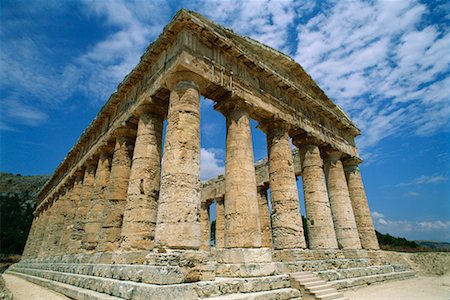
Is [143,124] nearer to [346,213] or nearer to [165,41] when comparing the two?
[165,41]

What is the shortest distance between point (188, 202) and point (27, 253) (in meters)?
29.4

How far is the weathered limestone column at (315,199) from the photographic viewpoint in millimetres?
11273

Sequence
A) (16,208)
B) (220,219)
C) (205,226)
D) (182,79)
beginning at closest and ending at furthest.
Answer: (182,79)
(220,219)
(205,226)
(16,208)

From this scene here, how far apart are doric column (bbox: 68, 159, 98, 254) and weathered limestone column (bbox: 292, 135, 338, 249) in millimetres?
11466

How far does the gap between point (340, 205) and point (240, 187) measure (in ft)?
26.3

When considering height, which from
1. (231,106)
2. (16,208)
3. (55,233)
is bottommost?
(55,233)

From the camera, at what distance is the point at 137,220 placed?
836 cm

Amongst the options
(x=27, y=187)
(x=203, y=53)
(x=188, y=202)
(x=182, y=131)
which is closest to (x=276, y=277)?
(x=188, y=202)

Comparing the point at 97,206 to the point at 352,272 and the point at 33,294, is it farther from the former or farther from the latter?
the point at 352,272

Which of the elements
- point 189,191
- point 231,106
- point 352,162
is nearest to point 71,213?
point 189,191

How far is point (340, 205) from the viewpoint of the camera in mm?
13570

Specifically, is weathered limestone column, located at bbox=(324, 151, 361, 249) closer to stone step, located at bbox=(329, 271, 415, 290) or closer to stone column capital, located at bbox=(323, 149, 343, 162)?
stone column capital, located at bbox=(323, 149, 343, 162)

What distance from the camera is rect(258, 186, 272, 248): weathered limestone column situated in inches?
629

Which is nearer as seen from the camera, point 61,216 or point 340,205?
point 340,205
